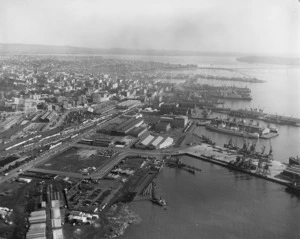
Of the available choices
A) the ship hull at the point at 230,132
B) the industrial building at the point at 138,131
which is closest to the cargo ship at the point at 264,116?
the ship hull at the point at 230,132

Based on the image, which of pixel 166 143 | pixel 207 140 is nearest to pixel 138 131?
pixel 166 143

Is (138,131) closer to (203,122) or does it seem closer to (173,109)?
(203,122)

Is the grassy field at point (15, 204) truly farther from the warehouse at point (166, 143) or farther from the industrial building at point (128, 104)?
the industrial building at point (128, 104)

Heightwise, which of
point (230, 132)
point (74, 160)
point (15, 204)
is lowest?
point (15, 204)

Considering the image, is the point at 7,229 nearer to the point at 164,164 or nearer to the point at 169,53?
the point at 164,164

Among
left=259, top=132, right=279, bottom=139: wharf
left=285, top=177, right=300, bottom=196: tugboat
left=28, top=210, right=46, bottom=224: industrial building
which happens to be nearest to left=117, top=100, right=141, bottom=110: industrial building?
left=259, top=132, right=279, bottom=139: wharf

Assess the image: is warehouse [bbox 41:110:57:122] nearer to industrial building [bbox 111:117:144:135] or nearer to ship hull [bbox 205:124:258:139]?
industrial building [bbox 111:117:144:135]

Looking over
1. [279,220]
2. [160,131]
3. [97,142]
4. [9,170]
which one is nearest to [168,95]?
[160,131]
